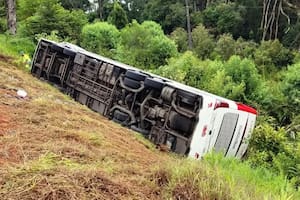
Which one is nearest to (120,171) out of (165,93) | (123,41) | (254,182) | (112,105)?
(254,182)

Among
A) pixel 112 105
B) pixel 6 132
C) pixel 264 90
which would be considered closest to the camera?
pixel 6 132

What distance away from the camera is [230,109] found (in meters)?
7.82

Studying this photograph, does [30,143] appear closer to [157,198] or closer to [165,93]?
[157,198]

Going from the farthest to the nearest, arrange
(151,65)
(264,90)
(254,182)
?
1. (151,65)
2. (264,90)
3. (254,182)

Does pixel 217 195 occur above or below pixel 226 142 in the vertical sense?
above

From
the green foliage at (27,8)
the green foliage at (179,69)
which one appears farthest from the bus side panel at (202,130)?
the green foliage at (27,8)

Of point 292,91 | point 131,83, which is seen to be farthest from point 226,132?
point 292,91

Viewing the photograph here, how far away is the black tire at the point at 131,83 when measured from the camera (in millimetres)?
8570

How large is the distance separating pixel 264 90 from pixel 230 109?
8.36 meters

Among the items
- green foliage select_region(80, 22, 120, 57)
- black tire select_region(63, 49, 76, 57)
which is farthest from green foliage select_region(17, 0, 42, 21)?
black tire select_region(63, 49, 76, 57)

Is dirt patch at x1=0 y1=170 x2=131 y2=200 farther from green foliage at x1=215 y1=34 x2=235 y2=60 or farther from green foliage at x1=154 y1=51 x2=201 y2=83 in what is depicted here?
green foliage at x1=215 y1=34 x2=235 y2=60

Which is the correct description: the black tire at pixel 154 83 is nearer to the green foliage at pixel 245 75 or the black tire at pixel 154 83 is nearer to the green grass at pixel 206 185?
the green grass at pixel 206 185

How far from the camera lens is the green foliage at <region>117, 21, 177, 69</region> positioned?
17.9m

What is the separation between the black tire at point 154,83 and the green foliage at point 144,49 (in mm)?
9111
